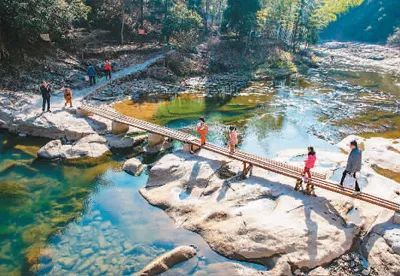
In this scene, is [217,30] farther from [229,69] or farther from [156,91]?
[156,91]

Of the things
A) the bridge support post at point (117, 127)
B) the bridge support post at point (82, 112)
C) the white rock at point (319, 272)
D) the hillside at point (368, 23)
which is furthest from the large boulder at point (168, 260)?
the hillside at point (368, 23)

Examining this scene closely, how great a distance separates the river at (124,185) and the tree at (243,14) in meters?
22.1

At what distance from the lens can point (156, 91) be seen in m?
43.7

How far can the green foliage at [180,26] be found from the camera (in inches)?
2205

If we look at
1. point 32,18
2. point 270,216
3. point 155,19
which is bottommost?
point 270,216

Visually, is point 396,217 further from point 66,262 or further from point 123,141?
point 123,141

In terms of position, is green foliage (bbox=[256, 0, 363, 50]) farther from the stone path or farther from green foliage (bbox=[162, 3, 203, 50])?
the stone path

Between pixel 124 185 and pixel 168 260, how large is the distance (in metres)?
8.12

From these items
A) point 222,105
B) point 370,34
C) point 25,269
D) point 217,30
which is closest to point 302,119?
point 222,105

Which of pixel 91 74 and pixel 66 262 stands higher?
pixel 91 74

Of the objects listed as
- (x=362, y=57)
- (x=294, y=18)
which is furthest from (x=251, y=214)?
(x=362, y=57)

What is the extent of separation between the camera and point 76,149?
2609cm

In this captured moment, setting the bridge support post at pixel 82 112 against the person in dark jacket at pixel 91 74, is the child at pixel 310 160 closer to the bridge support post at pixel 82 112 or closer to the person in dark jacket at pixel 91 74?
the bridge support post at pixel 82 112

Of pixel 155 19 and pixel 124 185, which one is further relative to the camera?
pixel 155 19
